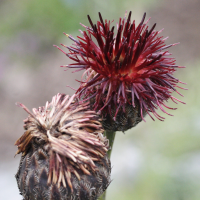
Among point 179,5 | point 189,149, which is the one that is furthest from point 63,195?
point 179,5

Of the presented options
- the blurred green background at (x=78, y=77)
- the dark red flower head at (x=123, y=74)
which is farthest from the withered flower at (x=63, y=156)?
the blurred green background at (x=78, y=77)

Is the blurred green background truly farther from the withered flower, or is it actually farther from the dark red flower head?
the withered flower

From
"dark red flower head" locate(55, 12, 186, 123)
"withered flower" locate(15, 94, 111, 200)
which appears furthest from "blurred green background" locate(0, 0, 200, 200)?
"withered flower" locate(15, 94, 111, 200)

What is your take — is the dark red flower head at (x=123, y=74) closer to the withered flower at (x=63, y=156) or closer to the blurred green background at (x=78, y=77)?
the withered flower at (x=63, y=156)

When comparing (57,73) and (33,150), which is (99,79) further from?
(57,73)

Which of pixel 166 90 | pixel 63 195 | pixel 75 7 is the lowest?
pixel 63 195

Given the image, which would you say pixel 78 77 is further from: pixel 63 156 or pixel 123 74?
pixel 63 156
